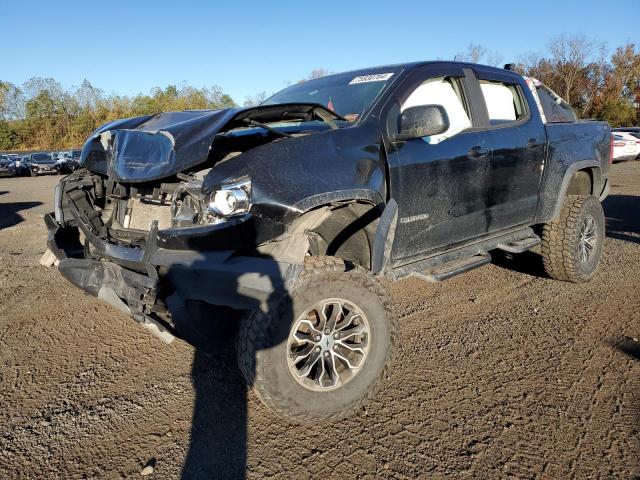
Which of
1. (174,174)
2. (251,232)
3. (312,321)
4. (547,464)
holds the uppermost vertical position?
(174,174)

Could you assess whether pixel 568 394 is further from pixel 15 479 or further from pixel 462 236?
pixel 15 479

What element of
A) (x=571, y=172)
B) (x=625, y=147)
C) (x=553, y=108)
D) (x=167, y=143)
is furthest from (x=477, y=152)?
(x=625, y=147)

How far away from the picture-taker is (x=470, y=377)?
299 cm

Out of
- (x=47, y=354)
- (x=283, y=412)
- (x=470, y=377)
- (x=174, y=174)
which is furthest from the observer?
(x=47, y=354)

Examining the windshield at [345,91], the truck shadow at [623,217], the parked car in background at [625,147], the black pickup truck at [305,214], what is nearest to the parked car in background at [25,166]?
the black pickup truck at [305,214]

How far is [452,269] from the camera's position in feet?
10.8

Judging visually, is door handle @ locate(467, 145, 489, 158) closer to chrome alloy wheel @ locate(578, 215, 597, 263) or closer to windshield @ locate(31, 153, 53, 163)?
chrome alloy wheel @ locate(578, 215, 597, 263)

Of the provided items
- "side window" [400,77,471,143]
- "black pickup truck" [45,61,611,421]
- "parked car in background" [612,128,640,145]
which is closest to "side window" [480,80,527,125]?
"black pickup truck" [45,61,611,421]

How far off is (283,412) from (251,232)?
0.96 m

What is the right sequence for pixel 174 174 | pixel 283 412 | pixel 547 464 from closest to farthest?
pixel 547 464, pixel 283 412, pixel 174 174

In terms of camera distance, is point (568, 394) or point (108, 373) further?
point (108, 373)

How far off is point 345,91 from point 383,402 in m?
2.31

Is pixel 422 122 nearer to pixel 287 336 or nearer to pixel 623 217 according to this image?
pixel 287 336

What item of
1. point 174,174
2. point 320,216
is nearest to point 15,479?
point 174,174
